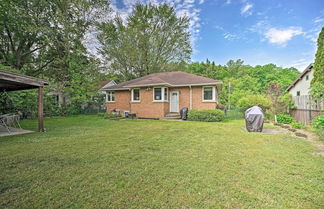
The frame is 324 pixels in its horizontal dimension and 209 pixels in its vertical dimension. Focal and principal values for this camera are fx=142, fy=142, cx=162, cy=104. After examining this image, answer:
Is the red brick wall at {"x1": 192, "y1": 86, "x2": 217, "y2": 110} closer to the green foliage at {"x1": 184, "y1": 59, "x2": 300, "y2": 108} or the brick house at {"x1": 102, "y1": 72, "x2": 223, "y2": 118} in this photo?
the brick house at {"x1": 102, "y1": 72, "x2": 223, "y2": 118}

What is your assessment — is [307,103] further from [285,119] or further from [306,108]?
[285,119]

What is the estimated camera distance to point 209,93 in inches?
463

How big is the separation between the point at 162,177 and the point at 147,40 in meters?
21.9

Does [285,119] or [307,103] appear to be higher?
[307,103]

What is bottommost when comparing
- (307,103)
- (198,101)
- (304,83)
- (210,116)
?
(210,116)

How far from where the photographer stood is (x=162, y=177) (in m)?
2.57

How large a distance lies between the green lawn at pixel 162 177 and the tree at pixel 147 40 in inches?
750

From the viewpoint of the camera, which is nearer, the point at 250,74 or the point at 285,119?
the point at 285,119

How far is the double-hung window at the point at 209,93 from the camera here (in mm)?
11492

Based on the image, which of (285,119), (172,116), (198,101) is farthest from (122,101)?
(285,119)

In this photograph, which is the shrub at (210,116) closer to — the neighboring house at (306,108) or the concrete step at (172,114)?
the concrete step at (172,114)

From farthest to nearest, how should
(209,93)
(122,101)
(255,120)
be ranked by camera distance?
(122,101) < (209,93) < (255,120)

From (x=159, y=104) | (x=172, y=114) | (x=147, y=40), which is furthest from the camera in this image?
(x=147, y=40)

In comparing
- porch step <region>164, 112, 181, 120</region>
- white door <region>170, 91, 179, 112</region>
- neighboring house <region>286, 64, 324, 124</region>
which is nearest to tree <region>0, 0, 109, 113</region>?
white door <region>170, 91, 179, 112</region>
